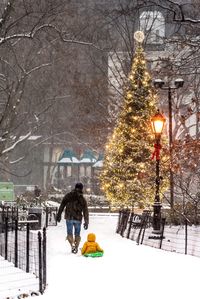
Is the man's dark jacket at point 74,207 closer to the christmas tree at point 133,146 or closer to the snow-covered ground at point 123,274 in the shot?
the snow-covered ground at point 123,274

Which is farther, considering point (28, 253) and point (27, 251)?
point (28, 253)

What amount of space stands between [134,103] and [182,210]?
8.51 meters

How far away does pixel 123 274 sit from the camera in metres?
11.4

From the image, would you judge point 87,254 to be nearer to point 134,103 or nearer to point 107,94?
point 134,103

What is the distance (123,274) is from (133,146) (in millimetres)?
19128

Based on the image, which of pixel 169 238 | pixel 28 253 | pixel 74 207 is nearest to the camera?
pixel 28 253

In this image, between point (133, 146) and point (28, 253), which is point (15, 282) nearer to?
point (28, 253)

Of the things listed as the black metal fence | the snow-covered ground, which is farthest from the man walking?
the black metal fence

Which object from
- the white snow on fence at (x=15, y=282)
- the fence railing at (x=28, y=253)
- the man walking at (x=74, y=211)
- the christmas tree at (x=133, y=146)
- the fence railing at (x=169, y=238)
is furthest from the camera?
the christmas tree at (x=133, y=146)

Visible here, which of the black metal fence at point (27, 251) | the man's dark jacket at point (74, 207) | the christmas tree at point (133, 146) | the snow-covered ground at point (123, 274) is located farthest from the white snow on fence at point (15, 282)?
the christmas tree at point (133, 146)

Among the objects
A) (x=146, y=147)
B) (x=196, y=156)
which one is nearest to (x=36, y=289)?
(x=196, y=156)

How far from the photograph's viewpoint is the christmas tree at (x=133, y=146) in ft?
97.1

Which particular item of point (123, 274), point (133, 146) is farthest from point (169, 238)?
point (133, 146)

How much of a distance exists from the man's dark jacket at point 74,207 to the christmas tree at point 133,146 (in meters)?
13.6
